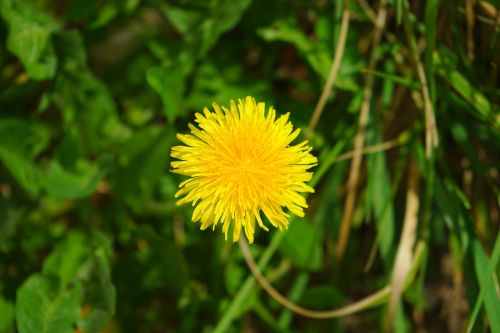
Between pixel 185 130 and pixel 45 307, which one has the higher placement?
pixel 185 130

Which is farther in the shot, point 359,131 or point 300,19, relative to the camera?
point 300,19

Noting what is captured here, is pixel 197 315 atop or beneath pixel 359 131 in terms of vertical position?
beneath

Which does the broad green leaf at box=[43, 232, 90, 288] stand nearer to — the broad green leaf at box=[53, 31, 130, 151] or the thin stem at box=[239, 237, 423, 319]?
the broad green leaf at box=[53, 31, 130, 151]

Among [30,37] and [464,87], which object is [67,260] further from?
[464,87]

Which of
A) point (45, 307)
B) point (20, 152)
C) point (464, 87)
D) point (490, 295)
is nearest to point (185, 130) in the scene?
point (20, 152)

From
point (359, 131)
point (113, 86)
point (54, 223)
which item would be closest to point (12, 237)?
point (54, 223)

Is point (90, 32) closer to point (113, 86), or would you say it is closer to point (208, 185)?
point (113, 86)
